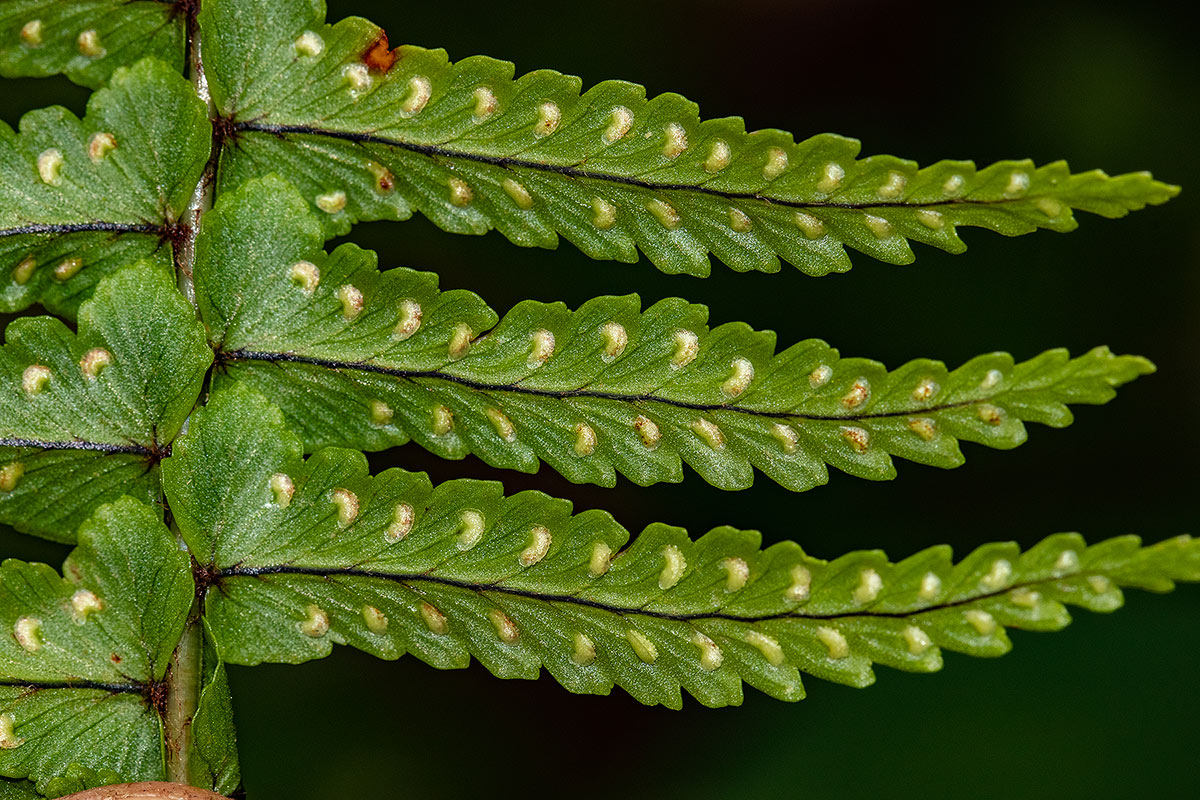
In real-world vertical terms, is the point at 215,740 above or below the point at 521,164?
below

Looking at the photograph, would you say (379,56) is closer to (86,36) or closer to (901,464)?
(86,36)

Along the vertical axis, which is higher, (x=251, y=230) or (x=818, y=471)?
(x=251, y=230)

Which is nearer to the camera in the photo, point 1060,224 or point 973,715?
point 1060,224

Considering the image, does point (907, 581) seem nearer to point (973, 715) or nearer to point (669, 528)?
point (669, 528)

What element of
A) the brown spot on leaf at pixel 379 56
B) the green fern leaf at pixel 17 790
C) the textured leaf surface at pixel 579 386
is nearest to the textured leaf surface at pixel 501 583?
the textured leaf surface at pixel 579 386

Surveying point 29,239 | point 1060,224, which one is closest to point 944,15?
point 1060,224

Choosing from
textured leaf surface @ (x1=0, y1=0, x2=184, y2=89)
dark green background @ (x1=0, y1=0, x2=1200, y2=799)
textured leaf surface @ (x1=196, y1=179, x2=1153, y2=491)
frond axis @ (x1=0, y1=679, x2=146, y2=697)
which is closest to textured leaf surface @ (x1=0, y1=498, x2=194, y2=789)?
frond axis @ (x1=0, y1=679, x2=146, y2=697)

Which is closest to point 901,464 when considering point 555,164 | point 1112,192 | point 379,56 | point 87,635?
point 1112,192

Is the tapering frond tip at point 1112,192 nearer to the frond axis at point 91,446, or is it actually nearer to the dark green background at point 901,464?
the frond axis at point 91,446
